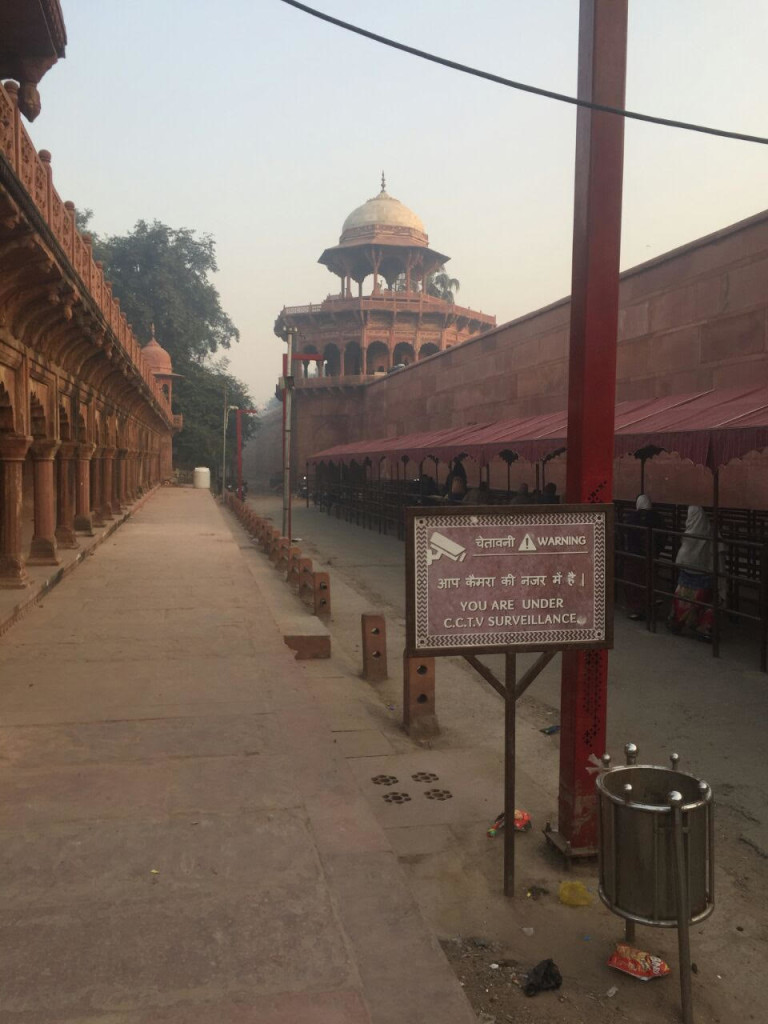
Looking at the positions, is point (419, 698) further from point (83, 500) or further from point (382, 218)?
point (382, 218)

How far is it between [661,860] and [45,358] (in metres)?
10.6

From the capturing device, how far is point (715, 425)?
8.69 meters

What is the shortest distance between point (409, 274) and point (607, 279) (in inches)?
2025

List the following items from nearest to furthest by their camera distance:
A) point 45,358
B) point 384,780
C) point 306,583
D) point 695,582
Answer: point 384,780, point 695,582, point 45,358, point 306,583

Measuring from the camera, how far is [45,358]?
11.4 m

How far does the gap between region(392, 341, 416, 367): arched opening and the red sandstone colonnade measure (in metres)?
34.0

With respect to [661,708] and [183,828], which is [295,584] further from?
[183,828]

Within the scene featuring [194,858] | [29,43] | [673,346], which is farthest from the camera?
[673,346]

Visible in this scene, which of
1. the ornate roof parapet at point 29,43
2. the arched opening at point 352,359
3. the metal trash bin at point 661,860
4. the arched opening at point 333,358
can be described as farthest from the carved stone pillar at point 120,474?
the arched opening at point 333,358

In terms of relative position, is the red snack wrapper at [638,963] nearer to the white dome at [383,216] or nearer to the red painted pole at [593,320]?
the red painted pole at [593,320]

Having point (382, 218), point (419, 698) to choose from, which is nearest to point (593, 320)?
point (419, 698)

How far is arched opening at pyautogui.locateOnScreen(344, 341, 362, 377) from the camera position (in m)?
51.8

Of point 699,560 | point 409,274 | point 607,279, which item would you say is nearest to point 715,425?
point 699,560

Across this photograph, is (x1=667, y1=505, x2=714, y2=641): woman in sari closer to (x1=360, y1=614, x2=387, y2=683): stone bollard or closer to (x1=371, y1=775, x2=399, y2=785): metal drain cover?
(x1=360, y1=614, x2=387, y2=683): stone bollard
